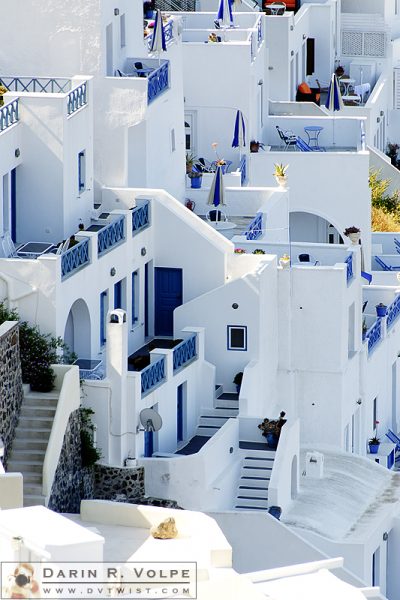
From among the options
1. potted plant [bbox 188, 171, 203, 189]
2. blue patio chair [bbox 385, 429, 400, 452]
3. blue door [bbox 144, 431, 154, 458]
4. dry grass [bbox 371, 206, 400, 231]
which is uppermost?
potted plant [bbox 188, 171, 203, 189]

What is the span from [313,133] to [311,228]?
120 inches

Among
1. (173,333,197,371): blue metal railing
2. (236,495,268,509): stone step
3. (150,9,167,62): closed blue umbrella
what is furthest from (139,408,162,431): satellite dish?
(150,9,167,62): closed blue umbrella

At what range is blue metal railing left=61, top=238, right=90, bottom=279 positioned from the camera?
59.1m

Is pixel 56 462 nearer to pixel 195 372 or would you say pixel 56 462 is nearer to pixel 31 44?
A: pixel 195 372

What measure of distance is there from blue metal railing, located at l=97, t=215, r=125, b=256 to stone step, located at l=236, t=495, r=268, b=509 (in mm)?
6112

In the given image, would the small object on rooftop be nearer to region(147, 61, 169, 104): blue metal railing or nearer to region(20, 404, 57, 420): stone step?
region(20, 404, 57, 420): stone step

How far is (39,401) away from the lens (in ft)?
189

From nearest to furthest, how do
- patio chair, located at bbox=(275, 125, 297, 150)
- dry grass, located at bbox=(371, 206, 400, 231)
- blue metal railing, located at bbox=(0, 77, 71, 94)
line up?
blue metal railing, located at bbox=(0, 77, 71, 94) → patio chair, located at bbox=(275, 125, 297, 150) → dry grass, located at bbox=(371, 206, 400, 231)

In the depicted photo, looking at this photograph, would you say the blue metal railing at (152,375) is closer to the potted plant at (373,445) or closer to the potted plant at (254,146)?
the potted plant at (373,445)

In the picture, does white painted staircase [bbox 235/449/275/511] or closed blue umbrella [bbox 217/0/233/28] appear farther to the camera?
closed blue umbrella [bbox 217/0/233/28]

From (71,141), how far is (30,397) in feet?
23.8

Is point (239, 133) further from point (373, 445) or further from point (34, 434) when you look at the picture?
point (34, 434)

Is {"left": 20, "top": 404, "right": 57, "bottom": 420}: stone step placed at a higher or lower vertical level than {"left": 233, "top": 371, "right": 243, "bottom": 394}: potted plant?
higher

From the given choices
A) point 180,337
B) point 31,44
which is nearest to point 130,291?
point 180,337
